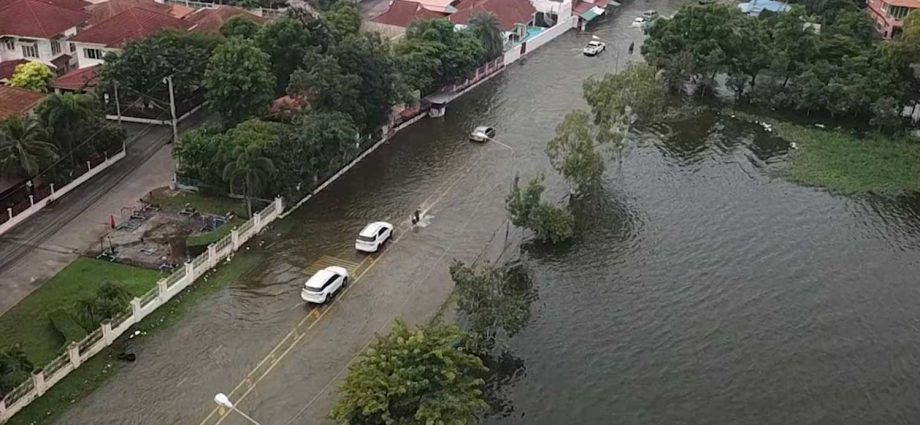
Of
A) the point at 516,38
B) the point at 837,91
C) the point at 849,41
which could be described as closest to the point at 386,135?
the point at 516,38

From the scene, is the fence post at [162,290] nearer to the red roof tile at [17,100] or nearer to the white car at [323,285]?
the white car at [323,285]

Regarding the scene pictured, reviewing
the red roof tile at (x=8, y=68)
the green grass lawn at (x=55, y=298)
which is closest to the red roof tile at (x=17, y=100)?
the red roof tile at (x=8, y=68)

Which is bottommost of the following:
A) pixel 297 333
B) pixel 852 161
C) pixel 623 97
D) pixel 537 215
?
pixel 297 333

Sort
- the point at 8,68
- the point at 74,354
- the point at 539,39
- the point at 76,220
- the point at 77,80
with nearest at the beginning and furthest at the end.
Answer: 1. the point at 74,354
2. the point at 76,220
3. the point at 77,80
4. the point at 8,68
5. the point at 539,39

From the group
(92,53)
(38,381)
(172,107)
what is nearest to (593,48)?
(172,107)

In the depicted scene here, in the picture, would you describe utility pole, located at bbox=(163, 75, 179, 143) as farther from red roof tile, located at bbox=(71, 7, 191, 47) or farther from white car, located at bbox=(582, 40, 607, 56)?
white car, located at bbox=(582, 40, 607, 56)

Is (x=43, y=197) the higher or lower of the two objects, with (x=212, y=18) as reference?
lower

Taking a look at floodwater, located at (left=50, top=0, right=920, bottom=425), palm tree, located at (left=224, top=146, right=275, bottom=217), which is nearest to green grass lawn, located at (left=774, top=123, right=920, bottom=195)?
floodwater, located at (left=50, top=0, right=920, bottom=425)

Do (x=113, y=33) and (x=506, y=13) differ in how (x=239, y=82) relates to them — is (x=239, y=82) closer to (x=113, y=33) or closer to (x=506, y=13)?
(x=113, y=33)
